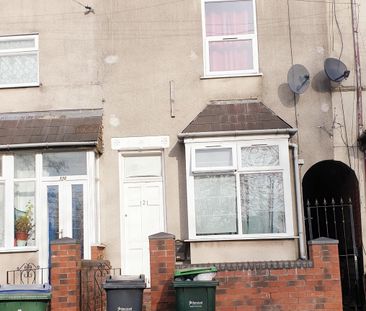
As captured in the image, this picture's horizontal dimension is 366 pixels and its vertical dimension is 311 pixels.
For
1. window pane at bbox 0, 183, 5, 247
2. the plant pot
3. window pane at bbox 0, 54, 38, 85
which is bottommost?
the plant pot

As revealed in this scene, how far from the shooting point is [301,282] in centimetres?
1036

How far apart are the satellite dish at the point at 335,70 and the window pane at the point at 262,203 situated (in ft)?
7.61

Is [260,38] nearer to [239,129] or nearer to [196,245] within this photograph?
[239,129]

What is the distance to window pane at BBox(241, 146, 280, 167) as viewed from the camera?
13.1m

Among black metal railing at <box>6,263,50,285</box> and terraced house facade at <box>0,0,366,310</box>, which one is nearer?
black metal railing at <box>6,263,50,285</box>

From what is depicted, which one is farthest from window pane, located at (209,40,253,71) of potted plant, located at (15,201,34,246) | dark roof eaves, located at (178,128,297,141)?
potted plant, located at (15,201,34,246)

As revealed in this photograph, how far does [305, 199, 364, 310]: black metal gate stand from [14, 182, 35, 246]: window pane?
17.9 ft

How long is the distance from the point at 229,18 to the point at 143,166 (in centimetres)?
365

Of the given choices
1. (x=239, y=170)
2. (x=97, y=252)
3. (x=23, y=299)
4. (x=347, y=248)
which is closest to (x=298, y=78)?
(x=239, y=170)

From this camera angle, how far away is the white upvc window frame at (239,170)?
42.2 ft

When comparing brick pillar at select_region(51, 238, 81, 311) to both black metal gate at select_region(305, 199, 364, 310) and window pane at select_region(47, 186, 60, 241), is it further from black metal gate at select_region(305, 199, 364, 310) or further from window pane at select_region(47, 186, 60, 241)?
black metal gate at select_region(305, 199, 364, 310)

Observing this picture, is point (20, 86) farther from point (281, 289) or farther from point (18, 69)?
point (281, 289)

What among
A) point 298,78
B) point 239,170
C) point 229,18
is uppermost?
point 229,18

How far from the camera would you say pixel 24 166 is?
13391 mm
